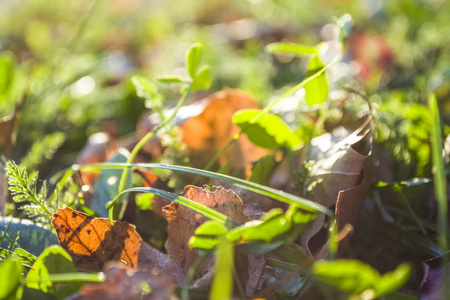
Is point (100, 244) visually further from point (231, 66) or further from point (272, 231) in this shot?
point (231, 66)

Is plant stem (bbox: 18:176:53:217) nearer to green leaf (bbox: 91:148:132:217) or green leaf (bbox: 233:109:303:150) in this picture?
green leaf (bbox: 91:148:132:217)

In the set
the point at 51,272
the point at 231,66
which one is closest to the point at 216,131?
the point at 51,272

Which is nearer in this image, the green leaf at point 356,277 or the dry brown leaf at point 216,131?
the green leaf at point 356,277

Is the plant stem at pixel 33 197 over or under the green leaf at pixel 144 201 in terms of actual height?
over

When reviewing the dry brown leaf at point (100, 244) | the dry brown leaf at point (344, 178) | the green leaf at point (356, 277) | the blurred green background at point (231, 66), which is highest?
the green leaf at point (356, 277)

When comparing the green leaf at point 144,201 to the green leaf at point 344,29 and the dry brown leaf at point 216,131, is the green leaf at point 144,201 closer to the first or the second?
the dry brown leaf at point 216,131

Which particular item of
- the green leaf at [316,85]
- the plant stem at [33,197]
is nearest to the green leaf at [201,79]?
the green leaf at [316,85]

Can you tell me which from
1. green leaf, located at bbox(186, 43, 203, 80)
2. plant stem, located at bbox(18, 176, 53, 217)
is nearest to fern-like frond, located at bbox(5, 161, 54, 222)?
plant stem, located at bbox(18, 176, 53, 217)
